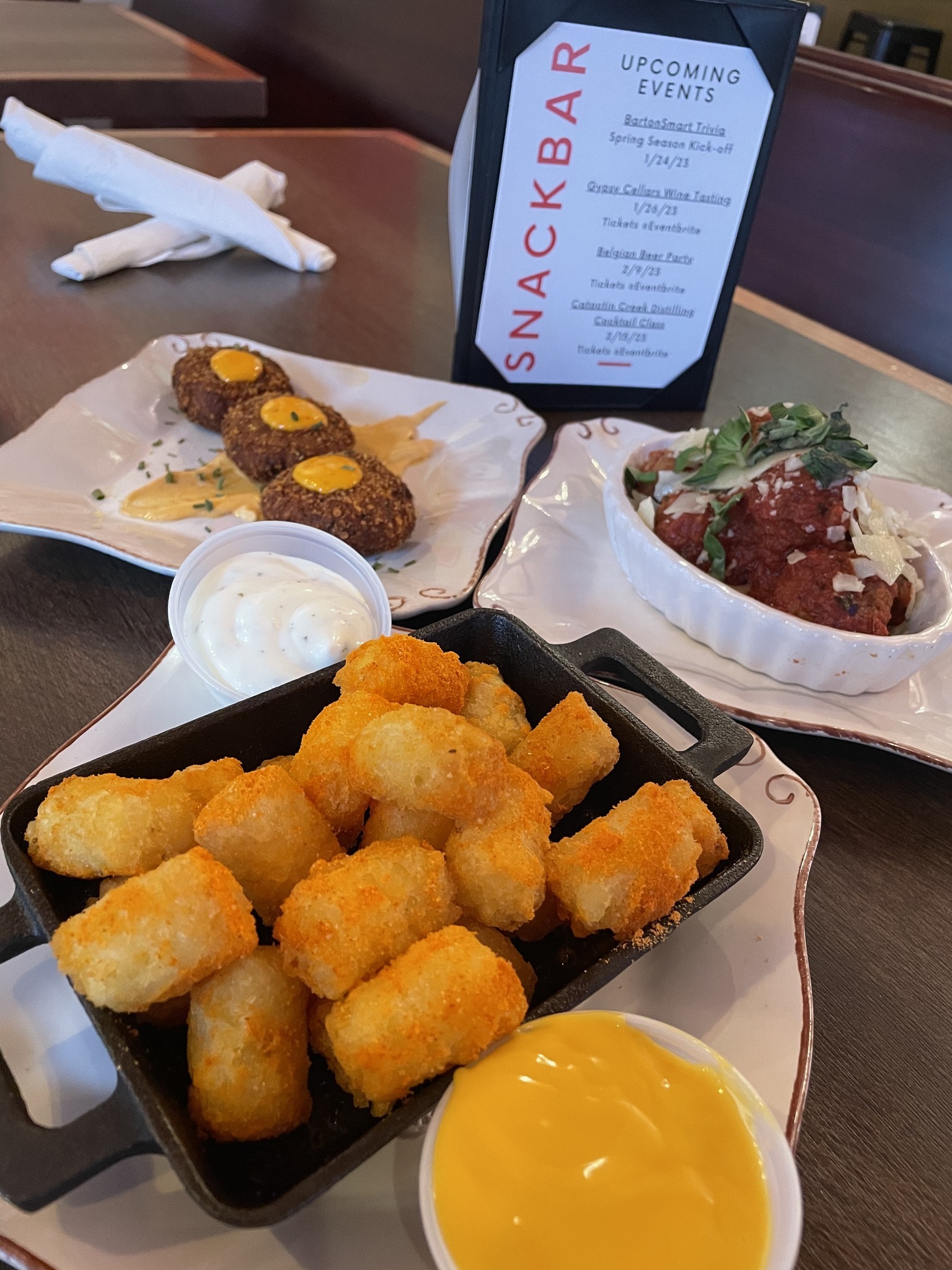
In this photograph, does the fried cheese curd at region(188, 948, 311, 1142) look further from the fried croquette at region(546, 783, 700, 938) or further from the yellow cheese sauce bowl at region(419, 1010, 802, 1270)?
the fried croquette at region(546, 783, 700, 938)

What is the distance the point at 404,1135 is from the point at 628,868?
0.97ft

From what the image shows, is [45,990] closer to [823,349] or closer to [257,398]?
[257,398]

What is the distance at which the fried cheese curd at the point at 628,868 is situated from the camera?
803 mm

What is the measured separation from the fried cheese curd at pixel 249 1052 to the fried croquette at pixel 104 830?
131 millimetres

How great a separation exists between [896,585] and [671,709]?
0.47m

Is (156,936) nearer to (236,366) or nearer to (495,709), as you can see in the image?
(495,709)

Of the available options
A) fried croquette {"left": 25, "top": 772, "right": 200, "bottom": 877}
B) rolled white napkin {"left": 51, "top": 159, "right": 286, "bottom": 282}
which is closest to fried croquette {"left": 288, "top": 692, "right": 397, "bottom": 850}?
fried croquette {"left": 25, "top": 772, "right": 200, "bottom": 877}

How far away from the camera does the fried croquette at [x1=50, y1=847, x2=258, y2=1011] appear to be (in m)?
0.68

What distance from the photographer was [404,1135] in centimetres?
75

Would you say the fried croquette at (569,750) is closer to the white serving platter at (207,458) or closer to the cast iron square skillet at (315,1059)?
the cast iron square skillet at (315,1059)

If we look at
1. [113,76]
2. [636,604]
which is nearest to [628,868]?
[636,604]

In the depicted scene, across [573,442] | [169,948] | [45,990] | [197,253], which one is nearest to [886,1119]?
[169,948]

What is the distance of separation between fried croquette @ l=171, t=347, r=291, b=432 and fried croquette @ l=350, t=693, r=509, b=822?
123 cm

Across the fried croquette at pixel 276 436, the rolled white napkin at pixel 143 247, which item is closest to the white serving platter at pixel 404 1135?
the fried croquette at pixel 276 436
